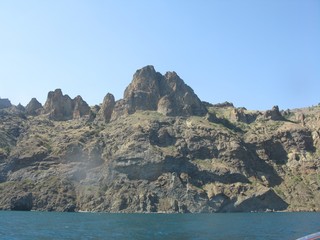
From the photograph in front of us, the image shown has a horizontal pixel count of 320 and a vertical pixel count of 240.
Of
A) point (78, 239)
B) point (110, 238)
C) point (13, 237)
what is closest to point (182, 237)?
point (110, 238)

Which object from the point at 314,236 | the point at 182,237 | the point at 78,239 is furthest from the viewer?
the point at 182,237

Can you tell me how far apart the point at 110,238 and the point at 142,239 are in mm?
6973

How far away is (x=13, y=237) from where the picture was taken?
9069 centimetres

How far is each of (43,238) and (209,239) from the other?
33.4 metres

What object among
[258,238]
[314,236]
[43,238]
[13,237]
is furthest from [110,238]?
[314,236]

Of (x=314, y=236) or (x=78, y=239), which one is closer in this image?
(x=314, y=236)

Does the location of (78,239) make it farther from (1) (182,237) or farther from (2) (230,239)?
(2) (230,239)

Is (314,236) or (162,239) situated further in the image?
(162,239)

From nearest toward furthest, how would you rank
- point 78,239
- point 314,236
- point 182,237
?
point 314,236 < point 78,239 < point 182,237

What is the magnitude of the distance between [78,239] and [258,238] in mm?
36874

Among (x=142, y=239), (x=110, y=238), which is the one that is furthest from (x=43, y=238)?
(x=142, y=239)

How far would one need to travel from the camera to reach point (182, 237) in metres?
94.1

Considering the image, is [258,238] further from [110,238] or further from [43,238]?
[43,238]

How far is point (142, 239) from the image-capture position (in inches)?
3492
